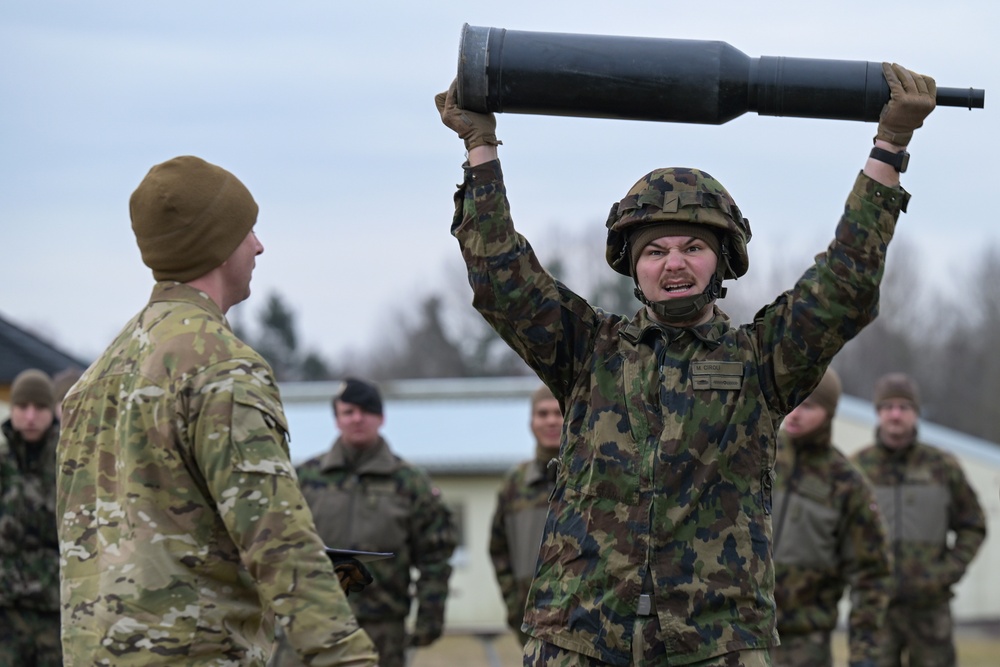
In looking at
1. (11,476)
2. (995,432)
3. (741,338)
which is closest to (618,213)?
(741,338)

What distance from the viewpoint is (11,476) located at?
400 inches

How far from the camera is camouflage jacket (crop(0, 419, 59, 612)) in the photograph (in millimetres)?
10062

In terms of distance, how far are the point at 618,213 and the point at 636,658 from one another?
148 centimetres

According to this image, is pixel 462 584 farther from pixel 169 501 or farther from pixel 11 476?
pixel 169 501

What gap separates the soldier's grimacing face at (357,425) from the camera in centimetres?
1017

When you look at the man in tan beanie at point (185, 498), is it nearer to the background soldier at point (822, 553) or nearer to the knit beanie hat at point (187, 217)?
the knit beanie hat at point (187, 217)

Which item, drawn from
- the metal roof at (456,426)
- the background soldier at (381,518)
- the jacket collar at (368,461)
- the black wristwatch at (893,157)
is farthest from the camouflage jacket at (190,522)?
the metal roof at (456,426)

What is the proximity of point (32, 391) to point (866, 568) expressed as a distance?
555cm

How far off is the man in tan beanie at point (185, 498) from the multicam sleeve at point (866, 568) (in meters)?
5.44

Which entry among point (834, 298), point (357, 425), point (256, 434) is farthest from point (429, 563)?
point (256, 434)

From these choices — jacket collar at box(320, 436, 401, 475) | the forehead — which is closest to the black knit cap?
jacket collar at box(320, 436, 401, 475)

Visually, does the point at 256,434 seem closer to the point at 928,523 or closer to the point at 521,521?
the point at 521,521

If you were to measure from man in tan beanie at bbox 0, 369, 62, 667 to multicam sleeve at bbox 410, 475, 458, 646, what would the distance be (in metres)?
2.40

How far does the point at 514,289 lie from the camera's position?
16.3ft
